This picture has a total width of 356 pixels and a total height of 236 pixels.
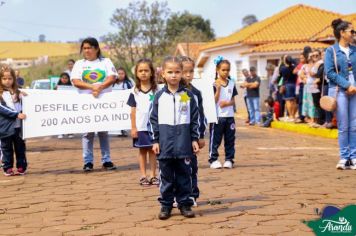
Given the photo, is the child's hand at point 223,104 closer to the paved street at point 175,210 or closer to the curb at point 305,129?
the paved street at point 175,210

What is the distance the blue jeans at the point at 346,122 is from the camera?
29.2ft

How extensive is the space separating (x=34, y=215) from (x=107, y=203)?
809mm

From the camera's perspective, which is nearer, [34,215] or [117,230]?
[117,230]

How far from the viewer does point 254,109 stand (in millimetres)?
19688

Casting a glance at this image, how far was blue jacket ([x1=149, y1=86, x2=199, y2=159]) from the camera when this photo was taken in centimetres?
612

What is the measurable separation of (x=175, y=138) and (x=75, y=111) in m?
3.80

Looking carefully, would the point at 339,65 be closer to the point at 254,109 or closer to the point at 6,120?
the point at 6,120

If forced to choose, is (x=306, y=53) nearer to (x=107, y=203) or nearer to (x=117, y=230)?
(x=107, y=203)

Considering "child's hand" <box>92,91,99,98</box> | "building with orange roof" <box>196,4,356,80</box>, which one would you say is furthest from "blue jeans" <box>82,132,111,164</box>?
"building with orange roof" <box>196,4,356,80</box>

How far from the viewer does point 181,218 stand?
607cm

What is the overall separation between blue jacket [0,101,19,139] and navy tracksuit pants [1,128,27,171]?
0.08 m

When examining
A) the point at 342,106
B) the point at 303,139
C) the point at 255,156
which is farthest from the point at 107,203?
the point at 303,139

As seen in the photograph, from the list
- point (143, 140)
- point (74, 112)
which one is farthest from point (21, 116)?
point (143, 140)

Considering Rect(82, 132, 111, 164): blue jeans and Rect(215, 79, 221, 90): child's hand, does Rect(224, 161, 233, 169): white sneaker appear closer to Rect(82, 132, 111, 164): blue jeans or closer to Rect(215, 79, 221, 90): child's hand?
Rect(215, 79, 221, 90): child's hand
